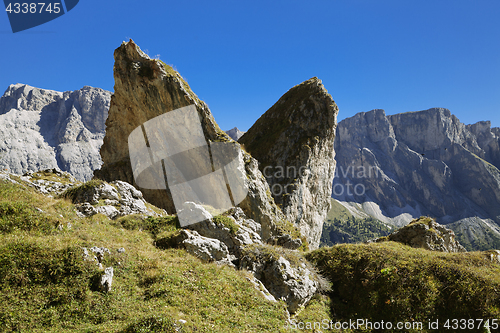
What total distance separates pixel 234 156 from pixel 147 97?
41.5ft

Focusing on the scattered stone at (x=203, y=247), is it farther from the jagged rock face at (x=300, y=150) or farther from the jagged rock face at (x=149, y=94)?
the jagged rock face at (x=300, y=150)

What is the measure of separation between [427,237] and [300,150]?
22.6m

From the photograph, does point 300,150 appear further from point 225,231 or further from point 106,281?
point 106,281

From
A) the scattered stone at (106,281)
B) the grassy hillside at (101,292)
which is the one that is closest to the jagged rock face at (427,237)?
the grassy hillside at (101,292)

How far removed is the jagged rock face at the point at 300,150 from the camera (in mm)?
40594

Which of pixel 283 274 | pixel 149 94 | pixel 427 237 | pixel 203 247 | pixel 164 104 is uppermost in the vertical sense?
pixel 149 94

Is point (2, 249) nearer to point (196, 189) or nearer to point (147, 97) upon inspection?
point (196, 189)

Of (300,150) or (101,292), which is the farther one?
(300,150)

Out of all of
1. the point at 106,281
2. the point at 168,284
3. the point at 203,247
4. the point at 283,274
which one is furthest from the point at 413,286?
the point at 106,281

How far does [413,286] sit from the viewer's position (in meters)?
15.0

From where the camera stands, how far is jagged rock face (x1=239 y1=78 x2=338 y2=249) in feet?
133

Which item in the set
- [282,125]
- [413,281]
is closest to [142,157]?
[282,125]

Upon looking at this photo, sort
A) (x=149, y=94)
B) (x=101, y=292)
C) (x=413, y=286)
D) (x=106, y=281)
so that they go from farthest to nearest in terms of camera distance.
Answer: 1. (x=149, y=94)
2. (x=413, y=286)
3. (x=106, y=281)
4. (x=101, y=292)

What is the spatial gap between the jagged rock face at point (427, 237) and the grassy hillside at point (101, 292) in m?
13.6
